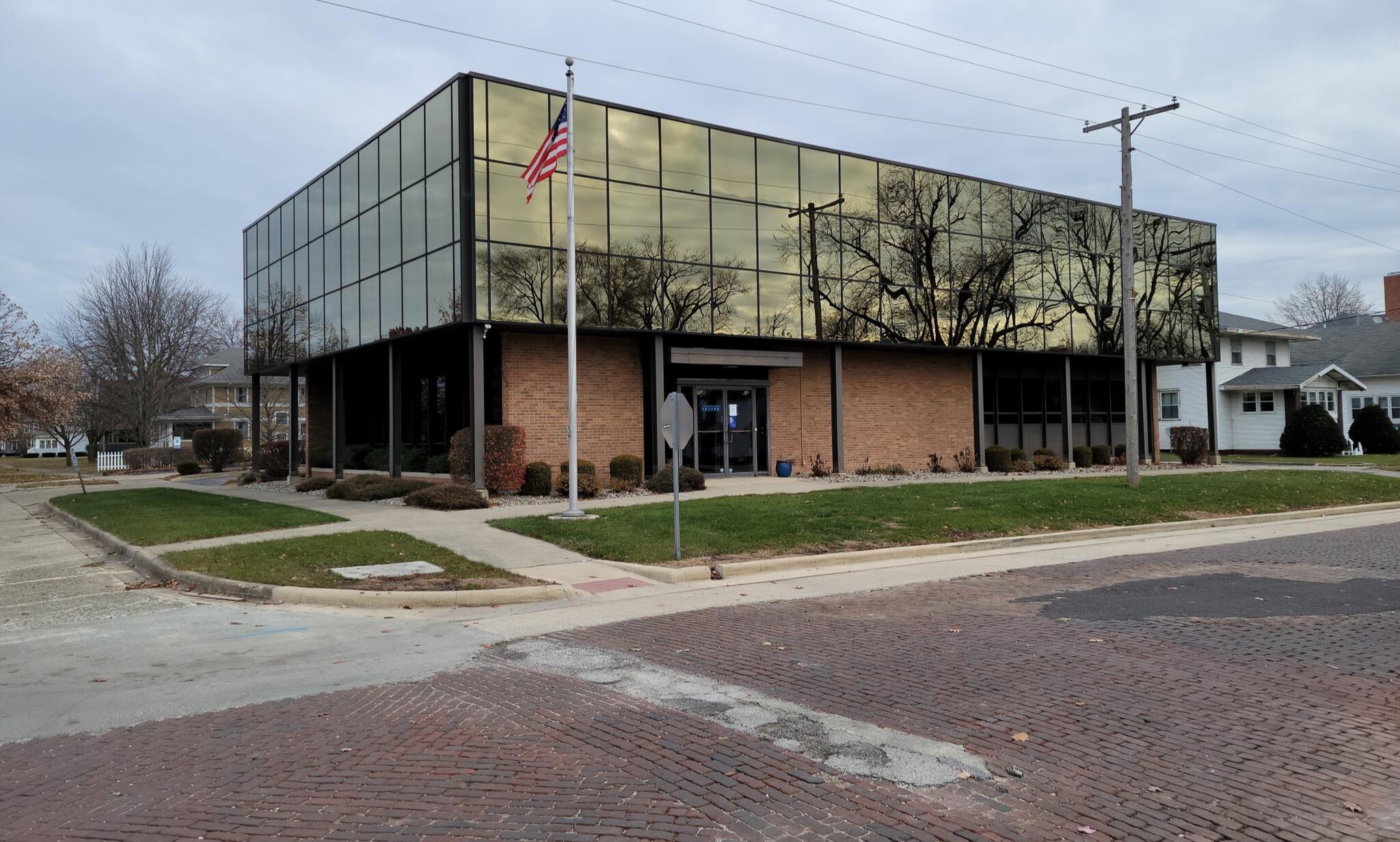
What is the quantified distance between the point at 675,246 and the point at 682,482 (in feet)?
20.6

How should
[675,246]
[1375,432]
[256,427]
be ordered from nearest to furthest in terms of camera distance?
[675,246]
[256,427]
[1375,432]

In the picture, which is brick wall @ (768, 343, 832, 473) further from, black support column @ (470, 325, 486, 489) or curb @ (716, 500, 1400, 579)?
curb @ (716, 500, 1400, 579)

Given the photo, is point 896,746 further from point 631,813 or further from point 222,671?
point 222,671

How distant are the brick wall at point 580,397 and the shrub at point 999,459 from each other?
12.1 metres

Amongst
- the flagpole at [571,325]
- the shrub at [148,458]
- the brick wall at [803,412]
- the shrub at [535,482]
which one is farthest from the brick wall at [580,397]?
the shrub at [148,458]

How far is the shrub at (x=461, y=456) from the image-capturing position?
20656 millimetres

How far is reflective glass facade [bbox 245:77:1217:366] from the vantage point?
21.1m

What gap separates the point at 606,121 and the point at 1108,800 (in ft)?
68.0

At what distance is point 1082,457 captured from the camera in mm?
32219

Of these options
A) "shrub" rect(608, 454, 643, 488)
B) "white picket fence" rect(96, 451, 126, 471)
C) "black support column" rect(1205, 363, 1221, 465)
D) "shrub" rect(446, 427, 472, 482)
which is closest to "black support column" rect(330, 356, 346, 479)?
"shrub" rect(446, 427, 472, 482)

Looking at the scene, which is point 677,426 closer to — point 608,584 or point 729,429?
point 608,584

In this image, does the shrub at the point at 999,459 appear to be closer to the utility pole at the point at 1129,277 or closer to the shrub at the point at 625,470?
the utility pole at the point at 1129,277

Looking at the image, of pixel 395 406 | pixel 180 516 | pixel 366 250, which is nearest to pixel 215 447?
pixel 366 250

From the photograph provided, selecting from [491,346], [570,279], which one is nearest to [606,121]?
[491,346]
